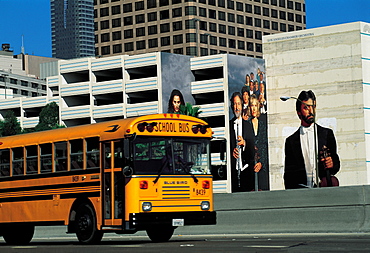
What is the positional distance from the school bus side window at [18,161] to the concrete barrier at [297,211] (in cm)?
753

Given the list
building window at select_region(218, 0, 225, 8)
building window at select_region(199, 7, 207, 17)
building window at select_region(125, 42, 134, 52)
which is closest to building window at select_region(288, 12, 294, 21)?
building window at select_region(218, 0, 225, 8)

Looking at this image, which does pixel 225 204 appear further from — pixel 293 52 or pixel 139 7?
pixel 139 7

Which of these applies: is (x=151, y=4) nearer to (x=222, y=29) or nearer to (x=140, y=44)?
(x=140, y=44)

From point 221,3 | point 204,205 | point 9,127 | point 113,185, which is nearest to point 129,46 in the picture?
point 221,3

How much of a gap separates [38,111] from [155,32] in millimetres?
40387

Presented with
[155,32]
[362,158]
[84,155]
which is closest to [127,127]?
[84,155]

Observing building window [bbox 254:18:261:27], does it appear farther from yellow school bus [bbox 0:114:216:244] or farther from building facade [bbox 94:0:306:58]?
yellow school bus [bbox 0:114:216:244]

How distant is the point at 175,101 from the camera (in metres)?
124

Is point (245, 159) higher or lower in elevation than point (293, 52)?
lower

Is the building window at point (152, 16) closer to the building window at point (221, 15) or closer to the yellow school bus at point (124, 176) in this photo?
the building window at point (221, 15)

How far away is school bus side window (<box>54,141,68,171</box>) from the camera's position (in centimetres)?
2417

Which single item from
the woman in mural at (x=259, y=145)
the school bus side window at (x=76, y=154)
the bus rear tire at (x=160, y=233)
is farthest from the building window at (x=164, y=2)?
the school bus side window at (x=76, y=154)

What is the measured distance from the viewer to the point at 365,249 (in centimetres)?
1683

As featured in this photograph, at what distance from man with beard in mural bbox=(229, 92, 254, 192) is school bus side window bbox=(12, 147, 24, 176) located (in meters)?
95.7
